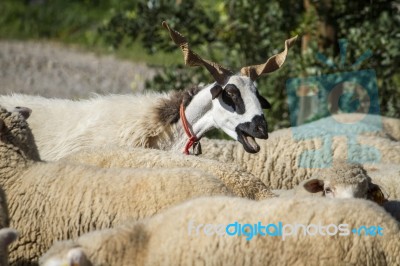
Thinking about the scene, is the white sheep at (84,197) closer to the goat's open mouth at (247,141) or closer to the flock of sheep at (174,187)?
the flock of sheep at (174,187)

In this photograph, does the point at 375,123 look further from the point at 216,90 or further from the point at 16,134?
the point at 16,134

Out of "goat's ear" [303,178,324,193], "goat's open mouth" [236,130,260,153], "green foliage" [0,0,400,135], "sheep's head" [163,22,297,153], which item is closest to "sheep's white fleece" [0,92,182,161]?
"sheep's head" [163,22,297,153]

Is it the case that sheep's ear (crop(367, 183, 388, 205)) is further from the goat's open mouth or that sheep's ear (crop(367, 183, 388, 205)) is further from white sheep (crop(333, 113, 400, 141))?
white sheep (crop(333, 113, 400, 141))

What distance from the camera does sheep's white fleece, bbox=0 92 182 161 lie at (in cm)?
737

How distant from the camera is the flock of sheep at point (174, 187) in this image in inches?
180

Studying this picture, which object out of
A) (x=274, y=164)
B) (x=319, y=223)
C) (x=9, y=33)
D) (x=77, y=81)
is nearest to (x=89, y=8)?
(x=9, y=33)

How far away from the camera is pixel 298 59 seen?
34.2ft

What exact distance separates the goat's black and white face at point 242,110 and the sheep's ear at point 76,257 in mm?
2808

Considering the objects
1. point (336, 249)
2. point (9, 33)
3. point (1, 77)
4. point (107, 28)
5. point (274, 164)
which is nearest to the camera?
point (336, 249)

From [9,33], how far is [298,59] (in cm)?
994

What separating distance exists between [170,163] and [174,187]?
2.98 feet

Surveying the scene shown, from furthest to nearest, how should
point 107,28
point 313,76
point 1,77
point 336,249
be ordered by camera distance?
point 1,77, point 107,28, point 313,76, point 336,249

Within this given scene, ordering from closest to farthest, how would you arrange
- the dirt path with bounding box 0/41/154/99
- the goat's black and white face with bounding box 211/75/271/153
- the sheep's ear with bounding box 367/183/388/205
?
the sheep's ear with bounding box 367/183/388/205 < the goat's black and white face with bounding box 211/75/271/153 < the dirt path with bounding box 0/41/154/99

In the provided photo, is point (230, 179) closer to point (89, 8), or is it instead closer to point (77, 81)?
point (77, 81)
